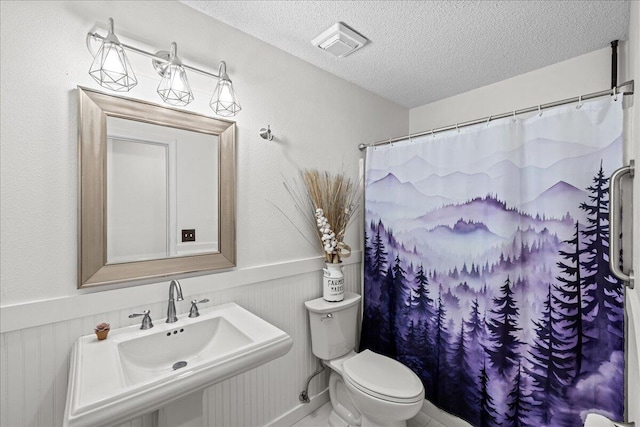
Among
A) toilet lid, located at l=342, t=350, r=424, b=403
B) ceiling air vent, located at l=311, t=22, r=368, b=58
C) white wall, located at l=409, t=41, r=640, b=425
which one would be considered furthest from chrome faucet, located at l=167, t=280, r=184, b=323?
white wall, located at l=409, t=41, r=640, b=425

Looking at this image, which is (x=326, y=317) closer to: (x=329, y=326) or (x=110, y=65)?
(x=329, y=326)

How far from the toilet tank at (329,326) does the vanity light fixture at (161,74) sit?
49.0 inches

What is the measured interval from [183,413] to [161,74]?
143 cm

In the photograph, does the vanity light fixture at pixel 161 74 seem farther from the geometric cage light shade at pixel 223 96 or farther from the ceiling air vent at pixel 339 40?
the ceiling air vent at pixel 339 40

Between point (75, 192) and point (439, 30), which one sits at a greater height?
point (439, 30)

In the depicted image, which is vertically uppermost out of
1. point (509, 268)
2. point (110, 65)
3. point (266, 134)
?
point (110, 65)

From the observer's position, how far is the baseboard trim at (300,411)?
1694 mm

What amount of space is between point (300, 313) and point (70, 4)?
1.83 metres

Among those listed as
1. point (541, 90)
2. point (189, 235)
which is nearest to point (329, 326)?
point (189, 235)

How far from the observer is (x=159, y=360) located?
3.85 ft

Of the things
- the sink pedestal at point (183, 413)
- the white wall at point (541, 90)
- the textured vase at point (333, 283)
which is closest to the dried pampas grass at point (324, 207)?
the textured vase at point (333, 283)

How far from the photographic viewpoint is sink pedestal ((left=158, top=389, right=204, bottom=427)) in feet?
3.51

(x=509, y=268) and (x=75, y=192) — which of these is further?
(x=509, y=268)

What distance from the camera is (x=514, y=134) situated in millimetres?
1436
